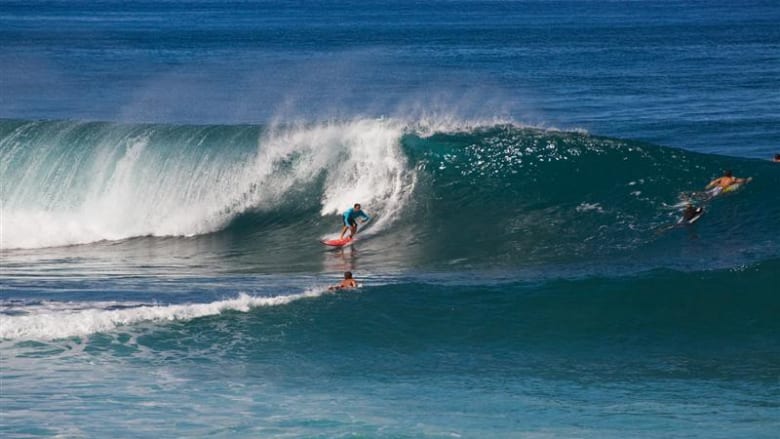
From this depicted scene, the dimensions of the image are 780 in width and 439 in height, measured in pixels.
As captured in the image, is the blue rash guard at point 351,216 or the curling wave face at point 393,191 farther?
the blue rash guard at point 351,216

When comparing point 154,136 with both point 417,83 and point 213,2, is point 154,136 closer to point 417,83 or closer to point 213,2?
point 417,83

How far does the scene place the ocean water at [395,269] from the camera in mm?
15477

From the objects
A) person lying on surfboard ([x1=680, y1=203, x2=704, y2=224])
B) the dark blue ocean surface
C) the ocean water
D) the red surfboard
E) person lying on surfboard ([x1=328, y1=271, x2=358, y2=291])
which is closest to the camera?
the ocean water

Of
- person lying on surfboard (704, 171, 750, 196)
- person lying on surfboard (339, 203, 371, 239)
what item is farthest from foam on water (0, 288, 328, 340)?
person lying on surfboard (704, 171, 750, 196)

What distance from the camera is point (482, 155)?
2891 centimetres

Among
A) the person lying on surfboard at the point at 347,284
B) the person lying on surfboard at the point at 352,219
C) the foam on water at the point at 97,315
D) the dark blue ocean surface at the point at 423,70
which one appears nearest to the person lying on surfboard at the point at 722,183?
the person lying on surfboard at the point at 352,219

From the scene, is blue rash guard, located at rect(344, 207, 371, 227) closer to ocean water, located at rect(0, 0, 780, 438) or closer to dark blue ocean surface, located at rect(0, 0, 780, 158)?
ocean water, located at rect(0, 0, 780, 438)

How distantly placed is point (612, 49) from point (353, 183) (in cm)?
5286

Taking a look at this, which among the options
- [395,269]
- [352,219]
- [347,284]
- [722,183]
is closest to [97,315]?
[347,284]

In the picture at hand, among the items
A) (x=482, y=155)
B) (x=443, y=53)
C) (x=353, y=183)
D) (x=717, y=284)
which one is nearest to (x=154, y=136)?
(x=353, y=183)

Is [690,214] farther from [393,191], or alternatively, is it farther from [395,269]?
[393,191]

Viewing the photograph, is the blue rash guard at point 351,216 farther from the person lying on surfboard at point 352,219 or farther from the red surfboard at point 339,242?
the red surfboard at point 339,242

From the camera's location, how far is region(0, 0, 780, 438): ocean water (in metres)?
15.5

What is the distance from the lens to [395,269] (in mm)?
23656
